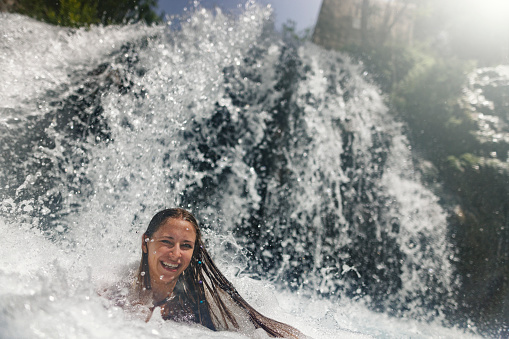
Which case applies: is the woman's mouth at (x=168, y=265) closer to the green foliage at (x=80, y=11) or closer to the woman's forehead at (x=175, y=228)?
the woman's forehead at (x=175, y=228)

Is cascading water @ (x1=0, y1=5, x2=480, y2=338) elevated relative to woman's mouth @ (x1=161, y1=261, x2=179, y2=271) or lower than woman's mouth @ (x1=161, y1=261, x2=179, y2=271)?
elevated

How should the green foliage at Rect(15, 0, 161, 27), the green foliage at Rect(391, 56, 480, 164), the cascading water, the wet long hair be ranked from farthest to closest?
the green foliage at Rect(15, 0, 161, 27) < the green foliage at Rect(391, 56, 480, 164) < the cascading water < the wet long hair

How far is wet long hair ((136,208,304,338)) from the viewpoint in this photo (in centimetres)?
175

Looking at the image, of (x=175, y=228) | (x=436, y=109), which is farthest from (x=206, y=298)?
(x=436, y=109)

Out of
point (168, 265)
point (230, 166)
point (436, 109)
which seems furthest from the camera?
point (436, 109)

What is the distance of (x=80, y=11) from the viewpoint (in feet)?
18.9

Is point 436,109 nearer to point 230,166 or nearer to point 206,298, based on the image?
point 230,166

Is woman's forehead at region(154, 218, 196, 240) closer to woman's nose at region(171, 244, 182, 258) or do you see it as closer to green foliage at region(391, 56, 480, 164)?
woman's nose at region(171, 244, 182, 258)

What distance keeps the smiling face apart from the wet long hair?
0.03 m

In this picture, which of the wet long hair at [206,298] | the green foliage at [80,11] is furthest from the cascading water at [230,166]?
the green foliage at [80,11]

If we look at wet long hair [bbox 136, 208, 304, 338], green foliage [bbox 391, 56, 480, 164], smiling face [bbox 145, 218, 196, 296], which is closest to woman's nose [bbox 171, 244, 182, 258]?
smiling face [bbox 145, 218, 196, 296]

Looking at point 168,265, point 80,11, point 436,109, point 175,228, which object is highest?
point 80,11

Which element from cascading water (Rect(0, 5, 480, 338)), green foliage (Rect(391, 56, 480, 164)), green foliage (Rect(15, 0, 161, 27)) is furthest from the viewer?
green foliage (Rect(15, 0, 161, 27))

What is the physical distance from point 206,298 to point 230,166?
257 centimetres
